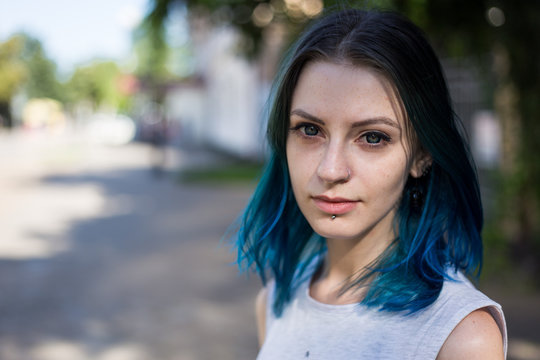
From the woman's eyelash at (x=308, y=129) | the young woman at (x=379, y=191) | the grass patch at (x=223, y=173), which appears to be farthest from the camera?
the grass patch at (x=223, y=173)

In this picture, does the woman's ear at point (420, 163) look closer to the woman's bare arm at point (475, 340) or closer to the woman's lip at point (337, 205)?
the woman's lip at point (337, 205)

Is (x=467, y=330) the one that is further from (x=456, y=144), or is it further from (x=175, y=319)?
(x=175, y=319)

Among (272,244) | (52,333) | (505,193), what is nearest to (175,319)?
(52,333)

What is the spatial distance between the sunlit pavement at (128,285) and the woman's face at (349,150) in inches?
26.8

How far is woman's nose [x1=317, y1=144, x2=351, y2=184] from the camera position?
1.32 meters

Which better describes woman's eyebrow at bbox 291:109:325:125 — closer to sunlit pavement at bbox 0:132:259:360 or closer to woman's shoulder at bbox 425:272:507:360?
woman's shoulder at bbox 425:272:507:360

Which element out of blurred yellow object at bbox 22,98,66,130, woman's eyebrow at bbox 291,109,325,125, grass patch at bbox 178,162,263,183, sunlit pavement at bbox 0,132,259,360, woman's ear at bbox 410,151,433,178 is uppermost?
woman's eyebrow at bbox 291,109,325,125

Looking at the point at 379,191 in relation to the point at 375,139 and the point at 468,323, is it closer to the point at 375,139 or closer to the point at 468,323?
the point at 375,139

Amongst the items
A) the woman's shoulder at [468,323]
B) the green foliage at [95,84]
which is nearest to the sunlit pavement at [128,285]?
the woman's shoulder at [468,323]

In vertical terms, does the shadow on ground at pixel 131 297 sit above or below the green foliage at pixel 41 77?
below

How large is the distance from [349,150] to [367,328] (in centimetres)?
38

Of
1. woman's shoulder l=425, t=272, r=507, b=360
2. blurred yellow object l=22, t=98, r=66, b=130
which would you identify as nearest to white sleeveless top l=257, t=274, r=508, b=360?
woman's shoulder l=425, t=272, r=507, b=360

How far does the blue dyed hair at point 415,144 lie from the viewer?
1.31 meters

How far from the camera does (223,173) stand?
57.2 ft
